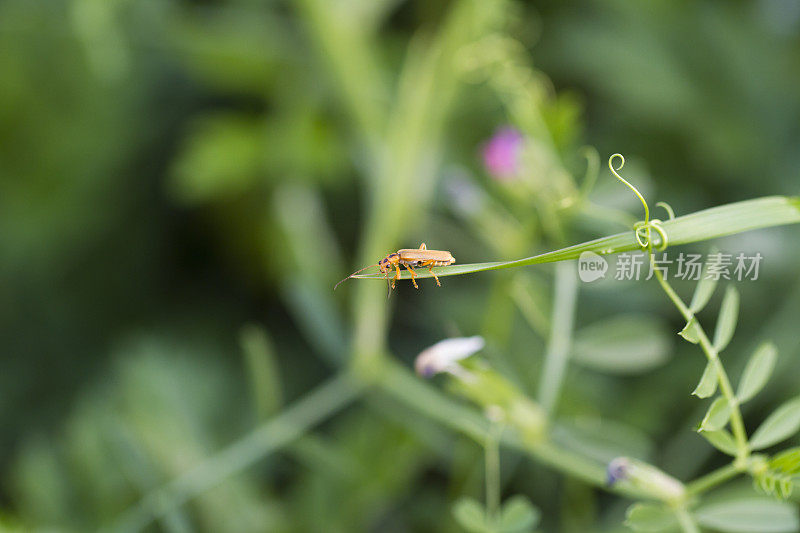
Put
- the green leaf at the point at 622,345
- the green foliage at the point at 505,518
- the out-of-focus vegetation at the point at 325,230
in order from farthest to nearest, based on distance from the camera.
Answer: the out-of-focus vegetation at the point at 325,230 < the green leaf at the point at 622,345 < the green foliage at the point at 505,518

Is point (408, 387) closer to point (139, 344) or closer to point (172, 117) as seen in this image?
point (139, 344)

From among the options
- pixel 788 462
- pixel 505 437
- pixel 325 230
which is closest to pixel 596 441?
pixel 505 437

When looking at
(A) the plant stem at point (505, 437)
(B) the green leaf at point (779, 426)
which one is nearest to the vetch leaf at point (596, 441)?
(A) the plant stem at point (505, 437)

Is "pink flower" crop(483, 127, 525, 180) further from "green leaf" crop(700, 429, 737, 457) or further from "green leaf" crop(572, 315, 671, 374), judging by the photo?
"green leaf" crop(700, 429, 737, 457)

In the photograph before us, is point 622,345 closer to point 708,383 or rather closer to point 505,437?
point 505,437

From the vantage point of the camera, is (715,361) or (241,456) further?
(241,456)

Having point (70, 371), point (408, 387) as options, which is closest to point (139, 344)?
point (70, 371)

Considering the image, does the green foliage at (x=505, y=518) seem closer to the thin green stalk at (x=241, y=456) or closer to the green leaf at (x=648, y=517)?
the green leaf at (x=648, y=517)
